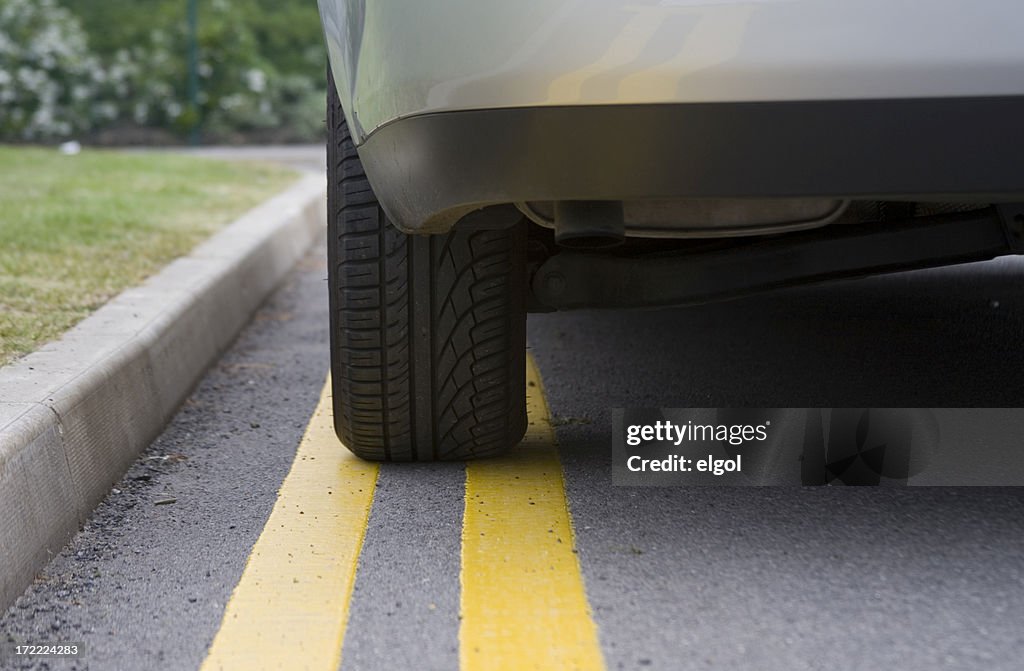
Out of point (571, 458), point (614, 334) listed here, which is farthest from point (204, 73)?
point (571, 458)

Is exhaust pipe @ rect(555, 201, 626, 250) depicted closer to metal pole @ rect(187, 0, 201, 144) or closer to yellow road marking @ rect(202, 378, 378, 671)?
yellow road marking @ rect(202, 378, 378, 671)

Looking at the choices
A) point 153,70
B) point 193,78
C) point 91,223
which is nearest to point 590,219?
point 91,223

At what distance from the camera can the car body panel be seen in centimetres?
167

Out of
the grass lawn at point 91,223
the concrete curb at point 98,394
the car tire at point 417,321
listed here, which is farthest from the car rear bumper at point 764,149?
the grass lawn at point 91,223

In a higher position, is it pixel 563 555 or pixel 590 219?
pixel 590 219

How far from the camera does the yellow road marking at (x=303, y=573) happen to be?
1.75 m

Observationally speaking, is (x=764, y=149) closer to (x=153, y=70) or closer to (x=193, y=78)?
(x=193, y=78)

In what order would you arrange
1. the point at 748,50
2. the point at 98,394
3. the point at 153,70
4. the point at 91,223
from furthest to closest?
the point at 153,70 → the point at 91,223 → the point at 98,394 → the point at 748,50

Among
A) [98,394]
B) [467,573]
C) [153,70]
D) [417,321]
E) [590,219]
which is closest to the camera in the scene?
[590,219]

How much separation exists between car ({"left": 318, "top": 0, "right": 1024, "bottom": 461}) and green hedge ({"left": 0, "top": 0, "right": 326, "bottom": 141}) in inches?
567

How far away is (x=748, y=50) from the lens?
1.69 m

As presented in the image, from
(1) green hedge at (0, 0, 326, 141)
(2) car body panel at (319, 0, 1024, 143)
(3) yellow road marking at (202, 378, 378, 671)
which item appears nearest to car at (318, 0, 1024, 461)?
(2) car body panel at (319, 0, 1024, 143)

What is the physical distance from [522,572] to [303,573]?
0.32 metres

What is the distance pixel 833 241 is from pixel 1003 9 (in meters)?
0.58
